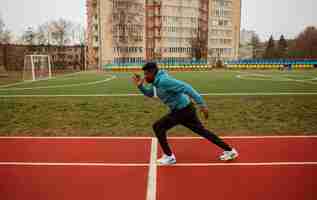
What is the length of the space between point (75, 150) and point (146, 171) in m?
2.15

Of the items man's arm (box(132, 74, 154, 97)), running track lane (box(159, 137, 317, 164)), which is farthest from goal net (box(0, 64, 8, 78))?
man's arm (box(132, 74, 154, 97))

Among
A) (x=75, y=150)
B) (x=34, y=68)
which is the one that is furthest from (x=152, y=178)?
(x=34, y=68)

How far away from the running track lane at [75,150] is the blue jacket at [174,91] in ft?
4.88

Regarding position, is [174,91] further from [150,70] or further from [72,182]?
[72,182]

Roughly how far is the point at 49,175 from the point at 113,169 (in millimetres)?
1116

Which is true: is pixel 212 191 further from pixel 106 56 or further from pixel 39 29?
pixel 106 56

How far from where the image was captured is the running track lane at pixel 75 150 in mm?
Result: 5887

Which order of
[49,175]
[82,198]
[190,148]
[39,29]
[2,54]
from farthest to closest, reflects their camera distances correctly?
1. [39,29]
2. [2,54]
3. [190,148]
4. [49,175]
5. [82,198]

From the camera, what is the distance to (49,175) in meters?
5.04

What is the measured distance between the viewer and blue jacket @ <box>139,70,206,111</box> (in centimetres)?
477

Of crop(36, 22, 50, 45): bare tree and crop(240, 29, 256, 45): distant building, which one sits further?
crop(240, 29, 256, 45): distant building

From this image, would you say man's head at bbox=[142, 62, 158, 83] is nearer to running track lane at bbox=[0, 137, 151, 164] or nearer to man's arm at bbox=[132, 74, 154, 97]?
man's arm at bbox=[132, 74, 154, 97]

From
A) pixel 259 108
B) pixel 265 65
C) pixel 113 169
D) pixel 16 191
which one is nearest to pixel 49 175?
pixel 16 191

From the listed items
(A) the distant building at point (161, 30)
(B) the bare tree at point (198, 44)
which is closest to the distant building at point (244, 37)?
(A) the distant building at point (161, 30)
